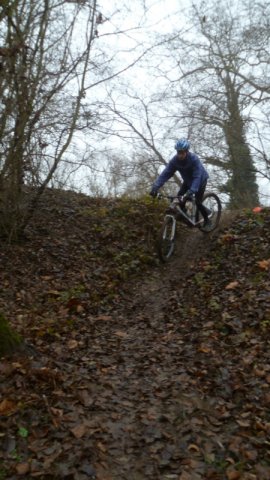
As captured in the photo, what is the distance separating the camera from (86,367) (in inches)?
212

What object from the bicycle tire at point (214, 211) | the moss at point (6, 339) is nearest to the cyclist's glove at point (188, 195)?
the bicycle tire at point (214, 211)

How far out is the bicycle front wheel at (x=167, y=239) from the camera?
912 cm

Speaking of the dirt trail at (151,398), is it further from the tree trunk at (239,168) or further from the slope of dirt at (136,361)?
the tree trunk at (239,168)

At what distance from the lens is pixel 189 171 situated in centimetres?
923

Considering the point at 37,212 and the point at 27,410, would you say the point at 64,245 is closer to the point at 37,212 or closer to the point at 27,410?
the point at 37,212

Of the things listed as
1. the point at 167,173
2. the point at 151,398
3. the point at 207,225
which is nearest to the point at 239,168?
the point at 207,225

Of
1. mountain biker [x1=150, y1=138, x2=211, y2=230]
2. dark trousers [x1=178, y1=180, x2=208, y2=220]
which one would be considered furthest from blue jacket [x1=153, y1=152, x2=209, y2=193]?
dark trousers [x1=178, y1=180, x2=208, y2=220]

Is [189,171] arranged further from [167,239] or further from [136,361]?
[136,361]

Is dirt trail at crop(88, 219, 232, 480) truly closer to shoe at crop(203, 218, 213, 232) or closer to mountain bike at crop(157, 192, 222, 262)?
mountain bike at crop(157, 192, 222, 262)

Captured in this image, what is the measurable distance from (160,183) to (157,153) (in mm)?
15065

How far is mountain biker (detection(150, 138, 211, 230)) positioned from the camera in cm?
888

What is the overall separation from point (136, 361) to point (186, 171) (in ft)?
15.2

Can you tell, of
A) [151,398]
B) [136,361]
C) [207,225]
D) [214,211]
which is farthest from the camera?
[214,211]

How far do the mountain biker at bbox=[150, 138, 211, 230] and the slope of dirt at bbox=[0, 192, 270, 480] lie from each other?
1272 mm
